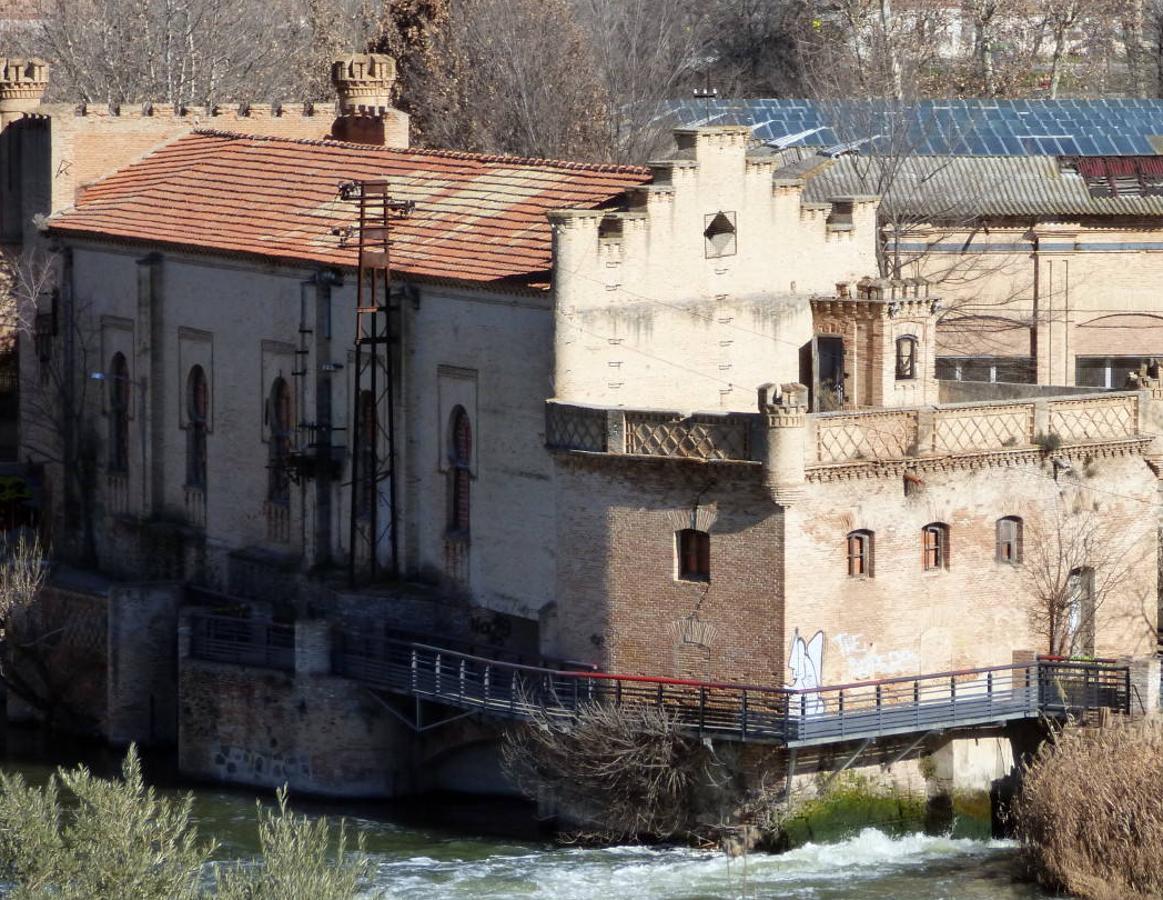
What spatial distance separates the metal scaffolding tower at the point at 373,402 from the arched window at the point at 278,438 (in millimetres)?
2220

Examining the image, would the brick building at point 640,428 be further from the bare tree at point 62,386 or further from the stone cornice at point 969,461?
the bare tree at point 62,386

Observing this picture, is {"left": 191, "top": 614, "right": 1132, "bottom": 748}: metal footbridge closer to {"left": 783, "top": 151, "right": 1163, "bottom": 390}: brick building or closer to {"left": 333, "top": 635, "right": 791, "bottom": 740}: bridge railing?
{"left": 333, "top": 635, "right": 791, "bottom": 740}: bridge railing

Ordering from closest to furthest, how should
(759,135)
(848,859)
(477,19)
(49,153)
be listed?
(848,859), (49,153), (759,135), (477,19)

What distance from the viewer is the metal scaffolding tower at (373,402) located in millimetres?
56156

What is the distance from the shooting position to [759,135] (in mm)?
76500

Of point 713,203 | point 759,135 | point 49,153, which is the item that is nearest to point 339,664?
point 713,203

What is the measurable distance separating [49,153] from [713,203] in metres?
18.3

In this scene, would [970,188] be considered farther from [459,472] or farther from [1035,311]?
[459,472]

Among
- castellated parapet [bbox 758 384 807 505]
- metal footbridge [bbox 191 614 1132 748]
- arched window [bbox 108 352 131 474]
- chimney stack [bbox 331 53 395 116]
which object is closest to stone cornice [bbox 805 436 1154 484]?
castellated parapet [bbox 758 384 807 505]

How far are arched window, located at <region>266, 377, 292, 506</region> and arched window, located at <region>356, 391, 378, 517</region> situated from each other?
2484mm

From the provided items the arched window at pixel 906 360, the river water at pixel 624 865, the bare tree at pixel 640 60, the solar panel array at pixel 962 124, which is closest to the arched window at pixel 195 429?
the river water at pixel 624 865

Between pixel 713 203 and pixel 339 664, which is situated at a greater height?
pixel 713 203

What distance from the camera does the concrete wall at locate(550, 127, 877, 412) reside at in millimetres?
52656

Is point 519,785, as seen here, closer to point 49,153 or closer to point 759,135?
point 49,153
